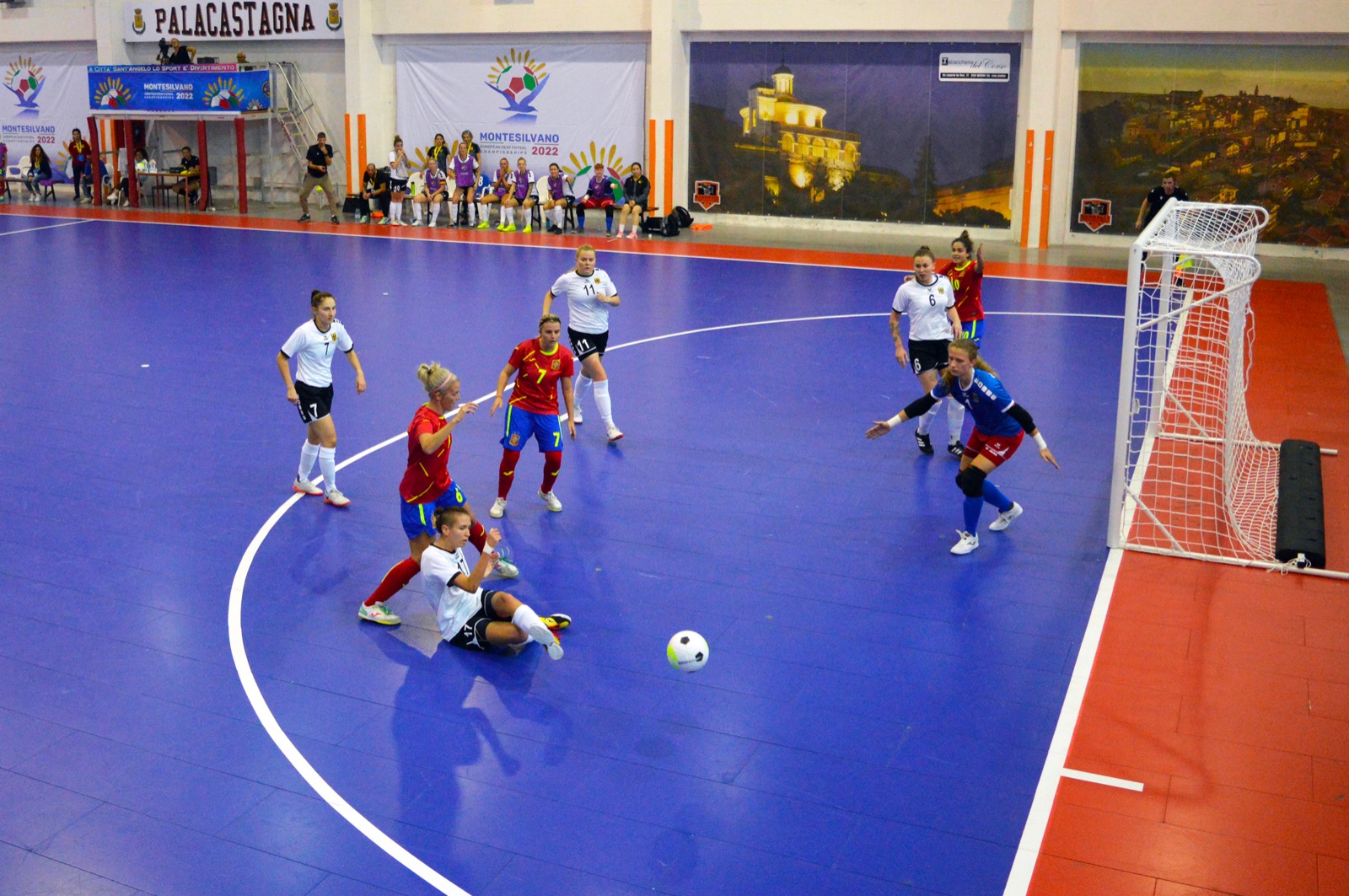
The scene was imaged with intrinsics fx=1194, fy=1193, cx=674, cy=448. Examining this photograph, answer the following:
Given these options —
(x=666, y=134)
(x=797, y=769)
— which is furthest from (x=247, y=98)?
(x=797, y=769)

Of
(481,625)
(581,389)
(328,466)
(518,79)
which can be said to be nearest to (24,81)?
(518,79)

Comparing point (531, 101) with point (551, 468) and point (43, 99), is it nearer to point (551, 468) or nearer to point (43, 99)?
point (43, 99)

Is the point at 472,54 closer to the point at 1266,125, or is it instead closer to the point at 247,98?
the point at 247,98

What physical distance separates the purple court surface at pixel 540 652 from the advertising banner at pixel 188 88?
59.9ft

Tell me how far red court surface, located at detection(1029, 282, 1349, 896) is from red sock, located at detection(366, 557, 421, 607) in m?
4.63

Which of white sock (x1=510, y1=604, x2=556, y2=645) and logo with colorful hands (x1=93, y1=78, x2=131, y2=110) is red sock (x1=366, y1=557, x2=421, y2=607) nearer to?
white sock (x1=510, y1=604, x2=556, y2=645)

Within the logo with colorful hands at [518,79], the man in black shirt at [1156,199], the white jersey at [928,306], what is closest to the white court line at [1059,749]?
the white jersey at [928,306]

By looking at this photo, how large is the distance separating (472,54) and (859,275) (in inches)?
591

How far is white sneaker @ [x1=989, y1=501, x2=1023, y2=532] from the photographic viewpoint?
10.4 meters

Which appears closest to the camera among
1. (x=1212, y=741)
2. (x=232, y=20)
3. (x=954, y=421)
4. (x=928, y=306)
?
(x=1212, y=741)

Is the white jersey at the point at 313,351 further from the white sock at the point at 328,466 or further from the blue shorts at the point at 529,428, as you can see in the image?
the blue shorts at the point at 529,428

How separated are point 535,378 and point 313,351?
7.05ft

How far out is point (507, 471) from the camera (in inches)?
417

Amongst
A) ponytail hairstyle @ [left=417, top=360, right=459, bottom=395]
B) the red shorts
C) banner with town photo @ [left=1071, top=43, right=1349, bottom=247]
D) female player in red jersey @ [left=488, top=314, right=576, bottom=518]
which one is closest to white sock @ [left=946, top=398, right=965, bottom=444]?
the red shorts
